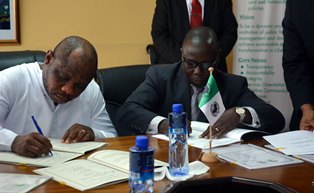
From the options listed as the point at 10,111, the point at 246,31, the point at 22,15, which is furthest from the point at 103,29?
the point at 10,111

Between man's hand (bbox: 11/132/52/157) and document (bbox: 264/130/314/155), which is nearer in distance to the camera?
man's hand (bbox: 11/132/52/157)

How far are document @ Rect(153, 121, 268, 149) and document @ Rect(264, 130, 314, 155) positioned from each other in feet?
0.37

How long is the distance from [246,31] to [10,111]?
2683 millimetres

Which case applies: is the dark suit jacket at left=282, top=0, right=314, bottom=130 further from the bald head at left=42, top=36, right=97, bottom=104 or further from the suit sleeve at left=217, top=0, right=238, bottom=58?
the bald head at left=42, top=36, right=97, bottom=104

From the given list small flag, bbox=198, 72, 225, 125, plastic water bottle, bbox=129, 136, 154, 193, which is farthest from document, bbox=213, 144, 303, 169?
plastic water bottle, bbox=129, 136, 154, 193

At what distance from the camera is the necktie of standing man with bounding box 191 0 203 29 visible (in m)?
→ 3.71

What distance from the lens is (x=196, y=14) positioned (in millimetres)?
3713

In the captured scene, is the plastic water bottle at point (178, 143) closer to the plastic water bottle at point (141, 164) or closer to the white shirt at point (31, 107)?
the plastic water bottle at point (141, 164)

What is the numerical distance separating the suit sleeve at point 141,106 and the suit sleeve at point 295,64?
787mm

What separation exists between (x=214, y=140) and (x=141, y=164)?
2.85 feet

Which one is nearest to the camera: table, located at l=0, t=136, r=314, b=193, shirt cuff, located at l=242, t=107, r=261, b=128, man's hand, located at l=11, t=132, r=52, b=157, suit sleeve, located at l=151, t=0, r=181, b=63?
table, located at l=0, t=136, r=314, b=193

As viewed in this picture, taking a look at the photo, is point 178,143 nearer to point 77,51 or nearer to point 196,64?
point 77,51

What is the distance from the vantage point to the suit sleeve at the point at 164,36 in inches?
139

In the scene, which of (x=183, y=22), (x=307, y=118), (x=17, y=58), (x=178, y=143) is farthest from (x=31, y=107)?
(x=183, y=22)
